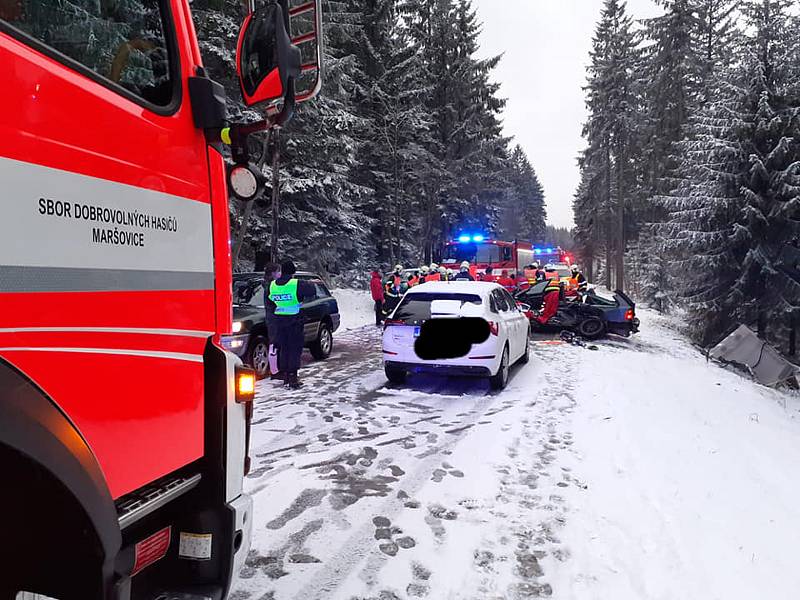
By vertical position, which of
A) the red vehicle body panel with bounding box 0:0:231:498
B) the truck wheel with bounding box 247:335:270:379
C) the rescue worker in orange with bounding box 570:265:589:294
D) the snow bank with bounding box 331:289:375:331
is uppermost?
the red vehicle body panel with bounding box 0:0:231:498

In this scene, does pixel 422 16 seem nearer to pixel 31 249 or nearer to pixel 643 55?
pixel 643 55

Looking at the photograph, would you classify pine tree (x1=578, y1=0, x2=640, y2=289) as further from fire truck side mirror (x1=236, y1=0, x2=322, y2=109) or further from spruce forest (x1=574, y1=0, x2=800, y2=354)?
fire truck side mirror (x1=236, y1=0, x2=322, y2=109)

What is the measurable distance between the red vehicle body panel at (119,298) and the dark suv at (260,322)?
540 centimetres

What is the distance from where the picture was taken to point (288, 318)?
8.45 metres

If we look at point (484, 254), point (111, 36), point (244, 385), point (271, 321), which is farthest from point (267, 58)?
point (484, 254)

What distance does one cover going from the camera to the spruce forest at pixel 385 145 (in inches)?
Result: 738

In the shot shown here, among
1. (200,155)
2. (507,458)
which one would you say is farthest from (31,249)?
(507,458)

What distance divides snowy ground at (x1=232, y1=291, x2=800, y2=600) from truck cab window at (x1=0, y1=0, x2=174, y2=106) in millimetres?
2842

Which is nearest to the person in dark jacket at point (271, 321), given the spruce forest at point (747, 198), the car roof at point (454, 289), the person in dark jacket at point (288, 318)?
the person in dark jacket at point (288, 318)

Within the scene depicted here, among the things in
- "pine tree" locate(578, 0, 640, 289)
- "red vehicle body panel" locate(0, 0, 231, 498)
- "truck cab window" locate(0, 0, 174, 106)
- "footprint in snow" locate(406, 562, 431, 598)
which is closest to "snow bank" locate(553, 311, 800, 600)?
"footprint in snow" locate(406, 562, 431, 598)

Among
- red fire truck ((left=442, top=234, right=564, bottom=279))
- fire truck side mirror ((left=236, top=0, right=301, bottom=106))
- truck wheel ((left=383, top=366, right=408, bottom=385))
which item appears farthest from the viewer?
red fire truck ((left=442, top=234, right=564, bottom=279))

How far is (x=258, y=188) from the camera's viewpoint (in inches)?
101

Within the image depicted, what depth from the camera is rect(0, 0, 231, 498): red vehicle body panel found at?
1.53 meters

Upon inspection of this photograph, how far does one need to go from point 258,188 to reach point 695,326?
2088 centimetres
